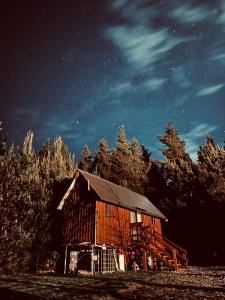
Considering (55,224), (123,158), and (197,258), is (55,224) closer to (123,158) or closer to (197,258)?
(197,258)

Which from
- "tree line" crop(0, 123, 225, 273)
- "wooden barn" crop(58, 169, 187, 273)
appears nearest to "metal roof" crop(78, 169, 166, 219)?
"wooden barn" crop(58, 169, 187, 273)

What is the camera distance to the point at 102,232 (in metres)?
26.9

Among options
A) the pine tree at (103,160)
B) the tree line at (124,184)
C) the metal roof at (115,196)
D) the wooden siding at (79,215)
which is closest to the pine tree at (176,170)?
the tree line at (124,184)

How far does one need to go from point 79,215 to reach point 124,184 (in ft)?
76.5

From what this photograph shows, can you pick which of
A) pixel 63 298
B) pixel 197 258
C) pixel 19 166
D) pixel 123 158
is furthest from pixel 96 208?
pixel 123 158

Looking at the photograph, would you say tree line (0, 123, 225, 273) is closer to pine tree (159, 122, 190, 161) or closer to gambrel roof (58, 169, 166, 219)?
pine tree (159, 122, 190, 161)

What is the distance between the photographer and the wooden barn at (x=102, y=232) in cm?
2702

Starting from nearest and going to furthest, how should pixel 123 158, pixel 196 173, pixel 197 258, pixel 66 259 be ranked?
pixel 66 259, pixel 197 258, pixel 196 173, pixel 123 158

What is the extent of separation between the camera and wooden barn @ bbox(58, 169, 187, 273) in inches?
1064

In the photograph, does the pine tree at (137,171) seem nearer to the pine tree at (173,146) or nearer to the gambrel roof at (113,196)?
the pine tree at (173,146)

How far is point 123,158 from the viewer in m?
57.1

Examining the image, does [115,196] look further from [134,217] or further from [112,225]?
[134,217]

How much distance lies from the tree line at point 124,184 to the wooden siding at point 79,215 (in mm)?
1729

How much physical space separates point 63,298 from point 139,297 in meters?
3.09
